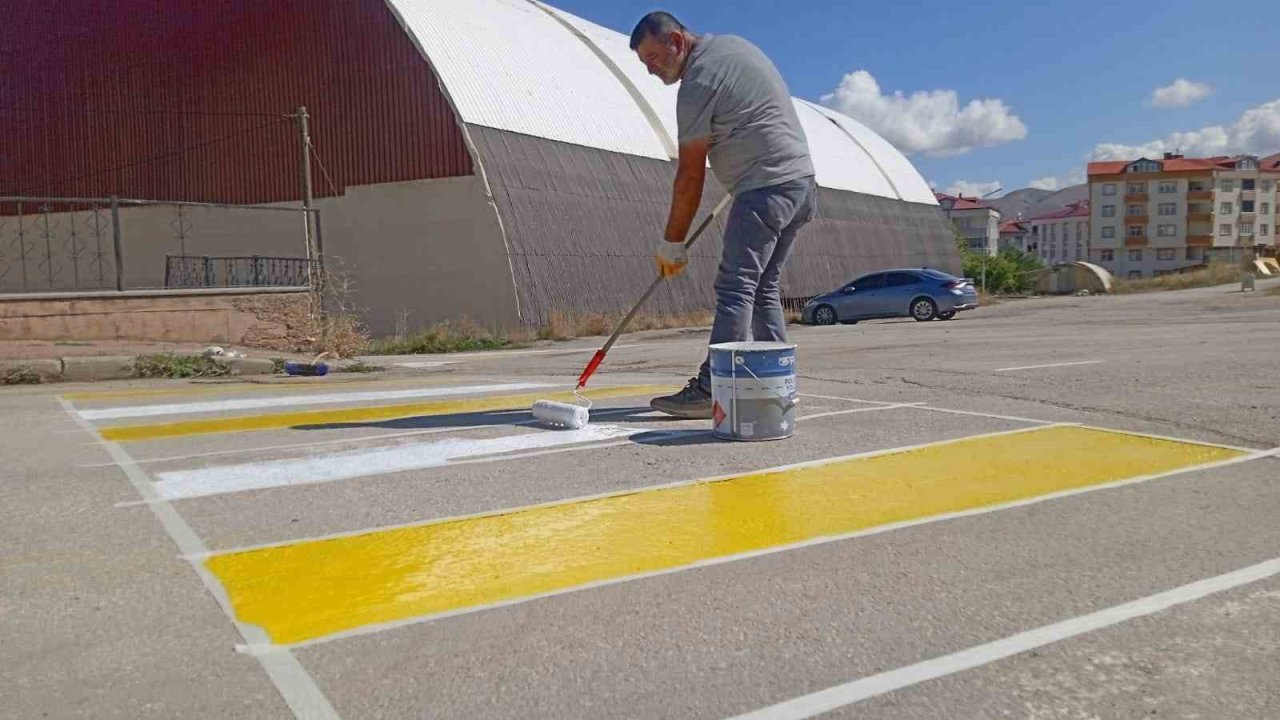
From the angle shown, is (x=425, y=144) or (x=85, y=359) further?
(x=425, y=144)

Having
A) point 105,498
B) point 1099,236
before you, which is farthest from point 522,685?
point 1099,236

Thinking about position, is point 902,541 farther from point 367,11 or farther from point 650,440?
point 367,11

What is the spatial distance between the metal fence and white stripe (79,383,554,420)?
16.9 meters

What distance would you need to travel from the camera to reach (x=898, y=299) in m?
26.0

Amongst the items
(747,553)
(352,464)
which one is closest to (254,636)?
(747,553)

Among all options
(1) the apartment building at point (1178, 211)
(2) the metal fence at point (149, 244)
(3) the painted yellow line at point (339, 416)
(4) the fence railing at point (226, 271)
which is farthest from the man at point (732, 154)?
(1) the apartment building at point (1178, 211)

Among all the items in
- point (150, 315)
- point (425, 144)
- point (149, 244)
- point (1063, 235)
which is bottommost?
point (150, 315)

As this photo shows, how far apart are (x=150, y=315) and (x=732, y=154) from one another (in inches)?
387

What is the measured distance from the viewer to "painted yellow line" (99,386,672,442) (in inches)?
236

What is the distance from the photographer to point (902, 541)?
11.4ft

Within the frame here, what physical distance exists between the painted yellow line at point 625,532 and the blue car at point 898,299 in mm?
21148

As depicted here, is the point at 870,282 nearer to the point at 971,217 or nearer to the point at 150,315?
the point at 150,315

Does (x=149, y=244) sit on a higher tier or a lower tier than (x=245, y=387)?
higher

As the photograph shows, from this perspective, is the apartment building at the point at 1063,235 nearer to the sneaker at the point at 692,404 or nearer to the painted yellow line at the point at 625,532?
the sneaker at the point at 692,404
